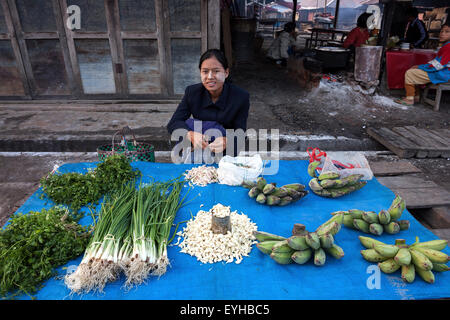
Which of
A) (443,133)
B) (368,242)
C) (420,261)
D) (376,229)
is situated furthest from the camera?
(443,133)

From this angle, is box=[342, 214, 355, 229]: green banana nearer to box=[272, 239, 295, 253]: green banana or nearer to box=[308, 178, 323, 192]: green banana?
box=[308, 178, 323, 192]: green banana

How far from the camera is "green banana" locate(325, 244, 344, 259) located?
5.65 feet

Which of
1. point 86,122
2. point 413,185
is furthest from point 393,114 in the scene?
point 86,122

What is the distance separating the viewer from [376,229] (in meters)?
1.93

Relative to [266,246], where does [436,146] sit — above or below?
below

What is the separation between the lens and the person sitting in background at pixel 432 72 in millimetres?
5824

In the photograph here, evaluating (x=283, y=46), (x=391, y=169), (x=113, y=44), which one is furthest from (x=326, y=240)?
(x=283, y=46)

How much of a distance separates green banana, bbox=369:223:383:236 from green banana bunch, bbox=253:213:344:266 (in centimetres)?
29

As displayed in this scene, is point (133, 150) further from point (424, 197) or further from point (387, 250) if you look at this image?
point (424, 197)

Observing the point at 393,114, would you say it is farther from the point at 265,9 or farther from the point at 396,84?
the point at 265,9

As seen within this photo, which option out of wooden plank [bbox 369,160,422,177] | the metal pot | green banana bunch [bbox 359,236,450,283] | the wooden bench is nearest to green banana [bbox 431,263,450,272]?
green banana bunch [bbox 359,236,450,283]

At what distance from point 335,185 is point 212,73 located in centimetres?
146

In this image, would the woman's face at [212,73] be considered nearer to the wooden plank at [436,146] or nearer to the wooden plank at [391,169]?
the wooden plank at [391,169]
